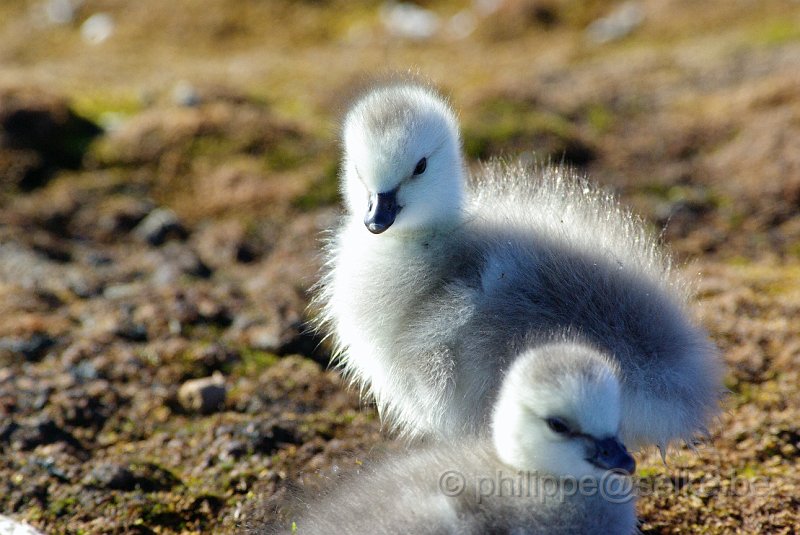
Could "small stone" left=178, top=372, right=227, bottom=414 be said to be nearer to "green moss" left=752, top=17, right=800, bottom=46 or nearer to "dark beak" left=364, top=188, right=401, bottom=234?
"dark beak" left=364, top=188, right=401, bottom=234

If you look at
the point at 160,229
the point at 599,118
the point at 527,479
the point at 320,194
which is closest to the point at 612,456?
the point at 527,479

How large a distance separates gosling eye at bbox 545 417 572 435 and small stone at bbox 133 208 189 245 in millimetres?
5430

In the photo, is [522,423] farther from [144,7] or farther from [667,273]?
[144,7]

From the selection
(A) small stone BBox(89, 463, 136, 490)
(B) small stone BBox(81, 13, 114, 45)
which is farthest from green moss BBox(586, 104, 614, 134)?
(B) small stone BBox(81, 13, 114, 45)

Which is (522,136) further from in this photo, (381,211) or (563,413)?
(563,413)

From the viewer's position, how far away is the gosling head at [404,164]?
4.07 meters

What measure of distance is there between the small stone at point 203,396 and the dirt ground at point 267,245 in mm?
18

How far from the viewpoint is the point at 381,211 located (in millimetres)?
4016

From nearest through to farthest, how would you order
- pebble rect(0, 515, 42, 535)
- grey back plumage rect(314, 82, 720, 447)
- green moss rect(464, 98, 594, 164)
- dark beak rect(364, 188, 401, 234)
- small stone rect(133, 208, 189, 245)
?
grey back plumage rect(314, 82, 720, 447) < pebble rect(0, 515, 42, 535) < dark beak rect(364, 188, 401, 234) < small stone rect(133, 208, 189, 245) < green moss rect(464, 98, 594, 164)

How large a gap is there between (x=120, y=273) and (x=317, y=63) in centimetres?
920

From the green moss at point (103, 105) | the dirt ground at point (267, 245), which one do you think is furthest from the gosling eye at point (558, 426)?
the green moss at point (103, 105)

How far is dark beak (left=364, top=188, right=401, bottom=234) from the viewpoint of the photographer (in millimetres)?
3963

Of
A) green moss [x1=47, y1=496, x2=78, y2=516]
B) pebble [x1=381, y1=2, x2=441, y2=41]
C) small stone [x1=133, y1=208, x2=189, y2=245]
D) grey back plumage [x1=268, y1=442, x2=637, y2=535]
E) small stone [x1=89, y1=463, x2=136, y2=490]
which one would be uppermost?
grey back plumage [x1=268, y1=442, x2=637, y2=535]

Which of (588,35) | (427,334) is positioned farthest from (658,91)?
(427,334)
